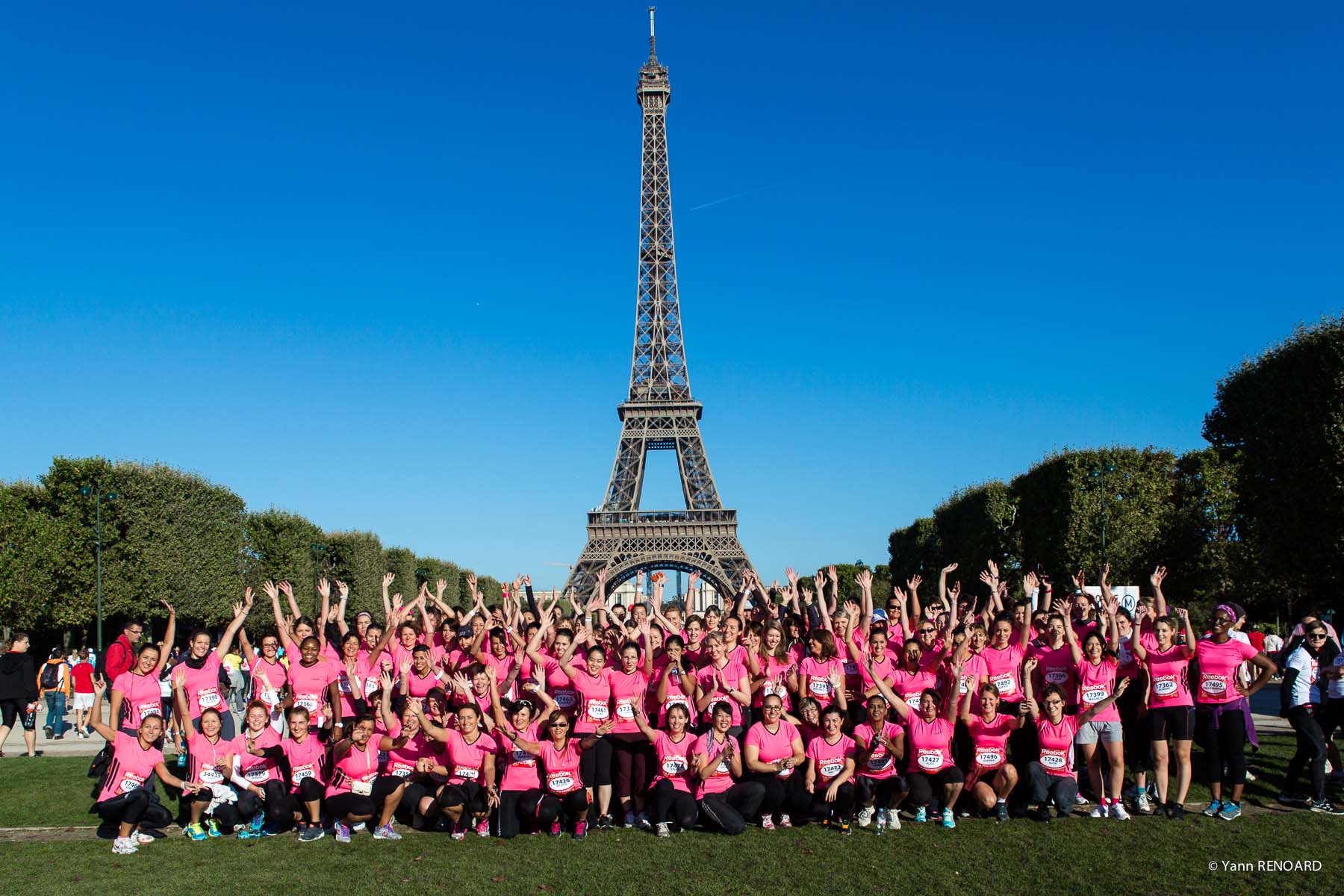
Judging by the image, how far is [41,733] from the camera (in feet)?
60.4

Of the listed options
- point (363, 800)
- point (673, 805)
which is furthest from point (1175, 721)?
point (363, 800)

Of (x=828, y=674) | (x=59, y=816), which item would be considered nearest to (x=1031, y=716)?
(x=828, y=674)

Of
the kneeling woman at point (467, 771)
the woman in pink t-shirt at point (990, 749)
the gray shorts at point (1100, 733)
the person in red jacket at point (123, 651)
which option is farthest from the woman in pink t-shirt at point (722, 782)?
the person in red jacket at point (123, 651)

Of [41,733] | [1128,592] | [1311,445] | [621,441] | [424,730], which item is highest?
[621,441]

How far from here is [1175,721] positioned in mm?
8664

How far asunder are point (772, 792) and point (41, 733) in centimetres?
1651

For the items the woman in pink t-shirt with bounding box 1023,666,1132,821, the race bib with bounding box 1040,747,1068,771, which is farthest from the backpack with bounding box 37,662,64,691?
the race bib with bounding box 1040,747,1068,771

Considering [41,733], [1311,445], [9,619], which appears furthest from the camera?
[9,619]

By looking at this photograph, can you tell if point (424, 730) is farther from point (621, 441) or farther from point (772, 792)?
point (621, 441)

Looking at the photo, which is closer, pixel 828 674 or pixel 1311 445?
pixel 828 674

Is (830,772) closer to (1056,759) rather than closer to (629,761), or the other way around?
(629,761)

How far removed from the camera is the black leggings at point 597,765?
8.66 metres

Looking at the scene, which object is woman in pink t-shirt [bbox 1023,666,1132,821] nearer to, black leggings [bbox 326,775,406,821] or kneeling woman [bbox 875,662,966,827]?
kneeling woman [bbox 875,662,966,827]

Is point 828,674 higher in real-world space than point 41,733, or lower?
higher
